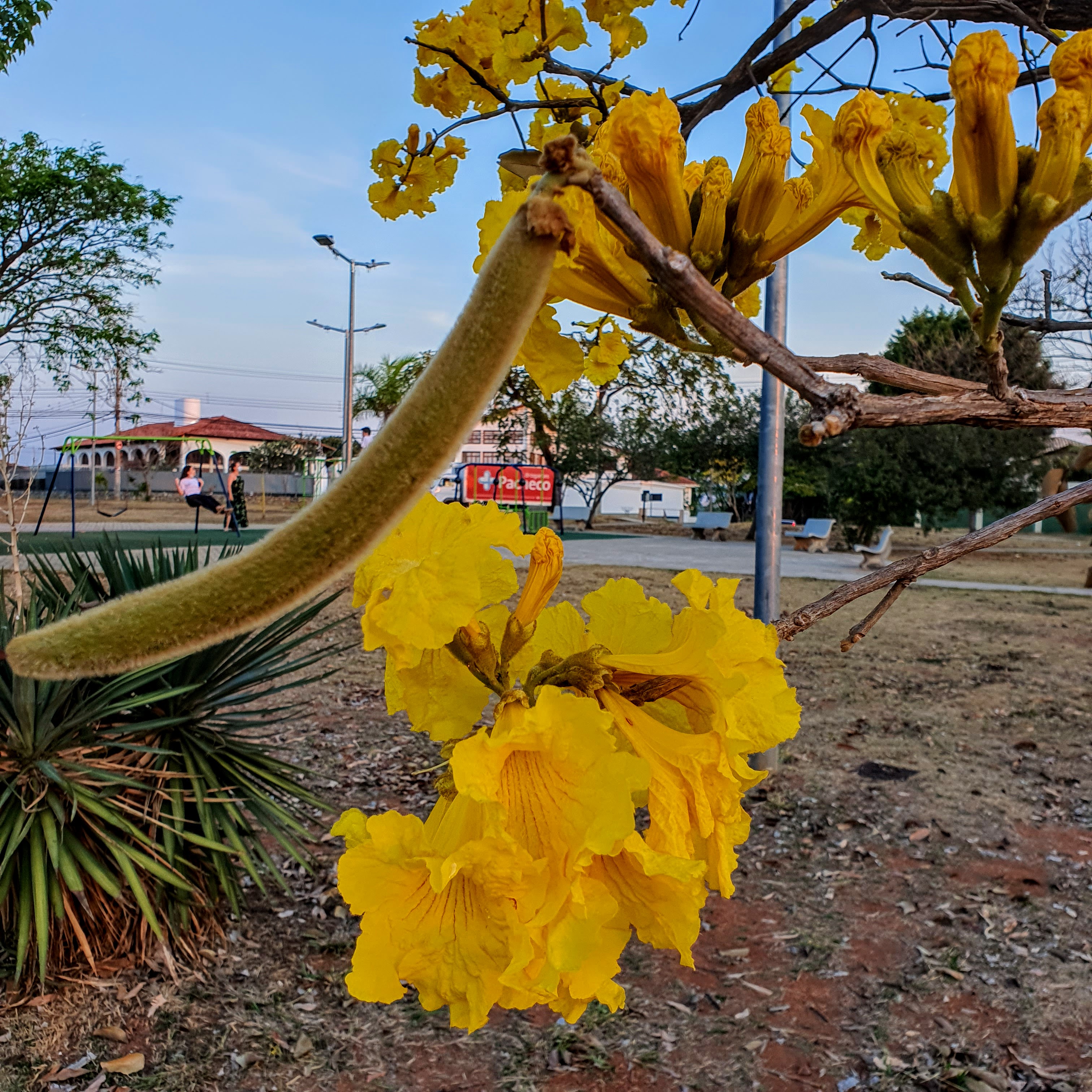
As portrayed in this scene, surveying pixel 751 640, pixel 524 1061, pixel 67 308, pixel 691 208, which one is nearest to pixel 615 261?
pixel 691 208

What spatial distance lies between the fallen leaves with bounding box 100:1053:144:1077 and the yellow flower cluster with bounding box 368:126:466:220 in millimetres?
2620

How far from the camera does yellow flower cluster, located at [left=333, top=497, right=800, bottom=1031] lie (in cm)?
57

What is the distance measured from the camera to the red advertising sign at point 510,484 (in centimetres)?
2114

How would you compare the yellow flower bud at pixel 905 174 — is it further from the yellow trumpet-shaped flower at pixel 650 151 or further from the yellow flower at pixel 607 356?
the yellow flower at pixel 607 356

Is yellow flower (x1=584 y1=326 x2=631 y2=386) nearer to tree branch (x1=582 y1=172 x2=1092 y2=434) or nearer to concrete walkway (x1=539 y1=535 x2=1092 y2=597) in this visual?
tree branch (x1=582 y1=172 x2=1092 y2=434)

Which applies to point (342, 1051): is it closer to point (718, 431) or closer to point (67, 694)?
point (67, 694)

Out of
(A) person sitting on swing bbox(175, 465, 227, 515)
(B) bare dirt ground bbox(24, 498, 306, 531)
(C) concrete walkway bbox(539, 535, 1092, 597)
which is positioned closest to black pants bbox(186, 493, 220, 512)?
(A) person sitting on swing bbox(175, 465, 227, 515)

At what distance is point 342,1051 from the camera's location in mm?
2822

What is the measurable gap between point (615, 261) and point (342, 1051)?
2929 millimetres

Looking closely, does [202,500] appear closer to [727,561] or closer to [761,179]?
[727,561]

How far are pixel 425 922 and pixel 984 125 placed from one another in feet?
2.23

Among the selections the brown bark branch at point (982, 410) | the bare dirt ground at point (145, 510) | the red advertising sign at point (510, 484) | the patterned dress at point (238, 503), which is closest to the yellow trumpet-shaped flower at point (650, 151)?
the brown bark branch at point (982, 410)

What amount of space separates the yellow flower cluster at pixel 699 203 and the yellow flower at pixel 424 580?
130 millimetres

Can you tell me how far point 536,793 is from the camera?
62 centimetres
